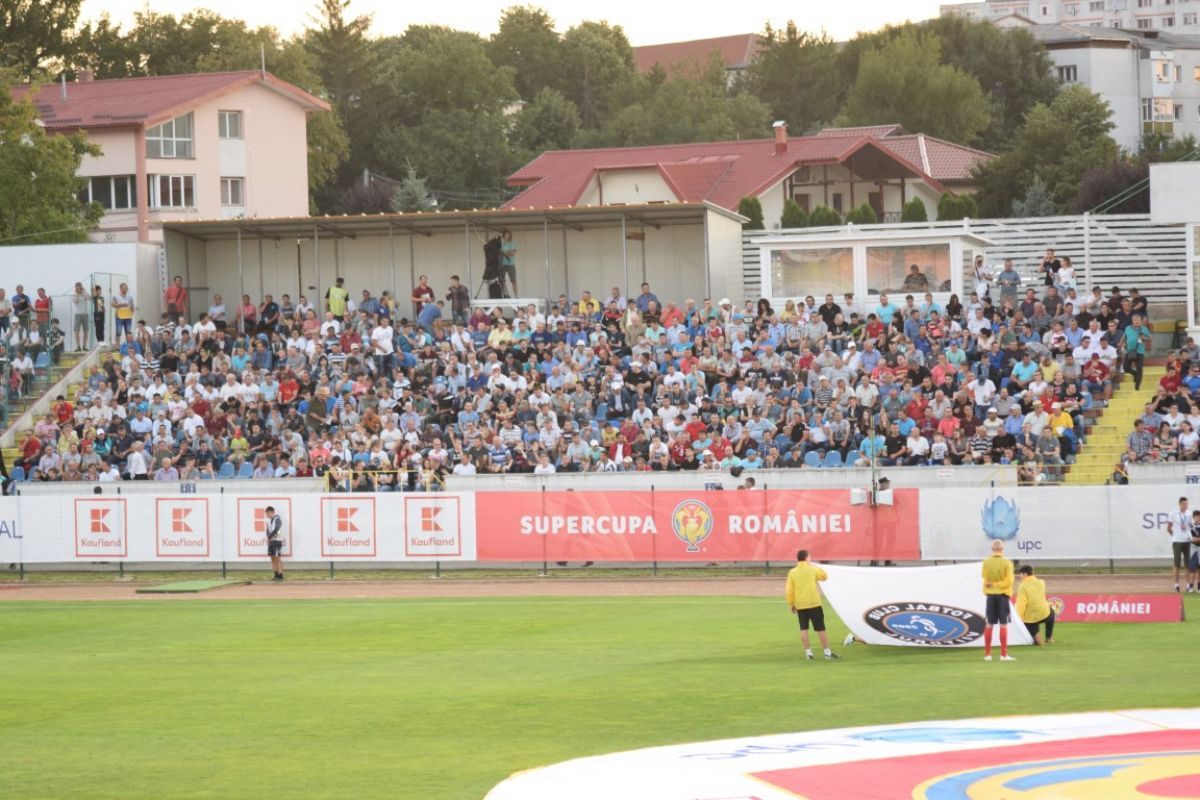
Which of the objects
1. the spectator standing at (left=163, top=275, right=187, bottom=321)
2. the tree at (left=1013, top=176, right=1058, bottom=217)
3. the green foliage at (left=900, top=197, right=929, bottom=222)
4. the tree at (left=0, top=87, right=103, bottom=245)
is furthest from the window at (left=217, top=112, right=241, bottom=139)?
the tree at (left=1013, top=176, right=1058, bottom=217)

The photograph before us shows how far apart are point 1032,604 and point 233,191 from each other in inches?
2537

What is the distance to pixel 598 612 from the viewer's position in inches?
1246

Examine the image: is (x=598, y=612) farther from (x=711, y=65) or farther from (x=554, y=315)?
(x=711, y=65)

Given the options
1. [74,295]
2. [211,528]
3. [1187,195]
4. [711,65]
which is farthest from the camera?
[711,65]

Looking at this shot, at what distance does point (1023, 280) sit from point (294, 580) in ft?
73.2

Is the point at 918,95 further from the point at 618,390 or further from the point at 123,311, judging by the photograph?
the point at 618,390

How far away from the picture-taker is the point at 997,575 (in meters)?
23.5

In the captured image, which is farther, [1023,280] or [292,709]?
[1023,280]

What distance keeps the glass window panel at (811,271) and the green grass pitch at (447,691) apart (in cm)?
1736

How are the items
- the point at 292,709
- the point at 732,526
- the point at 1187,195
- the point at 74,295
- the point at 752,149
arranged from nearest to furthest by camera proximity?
the point at 292,709
the point at 732,526
the point at 1187,195
the point at 74,295
the point at 752,149

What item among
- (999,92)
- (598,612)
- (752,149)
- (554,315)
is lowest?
(598,612)

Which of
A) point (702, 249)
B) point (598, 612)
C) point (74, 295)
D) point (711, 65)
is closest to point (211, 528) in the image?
point (598, 612)

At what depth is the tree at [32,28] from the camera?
10150 cm

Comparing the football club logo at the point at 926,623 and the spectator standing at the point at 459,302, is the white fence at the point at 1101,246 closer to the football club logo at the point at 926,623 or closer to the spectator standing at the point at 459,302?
the spectator standing at the point at 459,302
